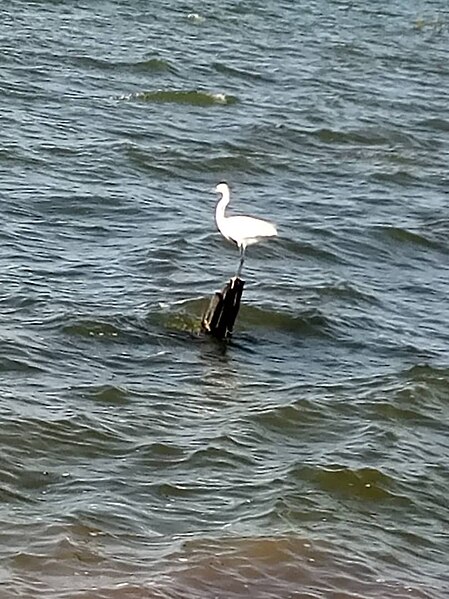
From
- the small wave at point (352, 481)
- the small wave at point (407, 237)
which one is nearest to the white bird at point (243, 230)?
the small wave at point (352, 481)

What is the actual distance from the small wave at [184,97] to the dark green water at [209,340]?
5cm

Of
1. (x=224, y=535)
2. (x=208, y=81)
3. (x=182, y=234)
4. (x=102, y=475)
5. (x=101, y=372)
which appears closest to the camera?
(x=224, y=535)

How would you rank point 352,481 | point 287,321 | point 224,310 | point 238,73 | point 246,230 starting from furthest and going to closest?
point 238,73, point 287,321, point 246,230, point 224,310, point 352,481

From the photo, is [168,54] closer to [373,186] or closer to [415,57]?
[415,57]

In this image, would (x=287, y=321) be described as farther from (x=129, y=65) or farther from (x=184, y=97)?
(x=129, y=65)

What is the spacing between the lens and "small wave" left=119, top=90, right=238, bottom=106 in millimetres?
22578

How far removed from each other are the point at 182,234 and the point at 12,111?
5.83m

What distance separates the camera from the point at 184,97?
22797 millimetres

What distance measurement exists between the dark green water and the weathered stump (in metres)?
0.24

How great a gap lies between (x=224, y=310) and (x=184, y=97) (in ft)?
35.0

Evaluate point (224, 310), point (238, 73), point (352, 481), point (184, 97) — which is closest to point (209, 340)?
point (224, 310)

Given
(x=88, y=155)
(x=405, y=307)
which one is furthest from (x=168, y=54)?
(x=405, y=307)

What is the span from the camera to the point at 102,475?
9938mm

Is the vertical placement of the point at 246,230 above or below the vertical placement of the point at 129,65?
above
